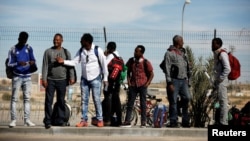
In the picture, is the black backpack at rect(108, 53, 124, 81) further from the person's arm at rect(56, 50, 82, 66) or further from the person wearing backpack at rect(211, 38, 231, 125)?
the person wearing backpack at rect(211, 38, 231, 125)

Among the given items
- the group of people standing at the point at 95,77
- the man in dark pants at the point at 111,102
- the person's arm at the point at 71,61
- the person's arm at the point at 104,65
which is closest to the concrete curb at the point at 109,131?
→ the group of people standing at the point at 95,77

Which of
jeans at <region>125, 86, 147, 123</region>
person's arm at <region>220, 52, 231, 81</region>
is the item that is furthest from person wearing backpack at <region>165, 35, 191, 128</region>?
person's arm at <region>220, 52, 231, 81</region>

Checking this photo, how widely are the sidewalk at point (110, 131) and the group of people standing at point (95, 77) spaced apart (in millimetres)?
150

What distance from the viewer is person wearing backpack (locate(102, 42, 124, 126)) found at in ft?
34.5

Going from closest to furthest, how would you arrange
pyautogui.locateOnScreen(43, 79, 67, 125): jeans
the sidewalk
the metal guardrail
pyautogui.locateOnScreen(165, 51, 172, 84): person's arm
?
the sidewalk → pyautogui.locateOnScreen(43, 79, 67, 125): jeans → pyautogui.locateOnScreen(165, 51, 172, 84): person's arm → the metal guardrail

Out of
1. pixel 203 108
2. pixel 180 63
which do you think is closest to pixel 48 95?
pixel 180 63

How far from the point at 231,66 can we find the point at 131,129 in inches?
96.1

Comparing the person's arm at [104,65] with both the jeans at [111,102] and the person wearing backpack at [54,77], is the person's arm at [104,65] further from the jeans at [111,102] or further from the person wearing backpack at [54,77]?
the person wearing backpack at [54,77]

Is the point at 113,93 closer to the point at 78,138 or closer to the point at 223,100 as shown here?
the point at 78,138

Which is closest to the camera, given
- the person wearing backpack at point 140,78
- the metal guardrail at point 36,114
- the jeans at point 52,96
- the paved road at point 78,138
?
the paved road at point 78,138

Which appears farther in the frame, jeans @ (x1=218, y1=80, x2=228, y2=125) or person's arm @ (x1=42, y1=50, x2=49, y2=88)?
jeans @ (x1=218, y1=80, x2=228, y2=125)

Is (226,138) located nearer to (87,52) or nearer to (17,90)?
(87,52)

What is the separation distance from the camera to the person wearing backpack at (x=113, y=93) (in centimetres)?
1051

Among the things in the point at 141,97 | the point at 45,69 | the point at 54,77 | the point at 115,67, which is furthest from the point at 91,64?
the point at 141,97
